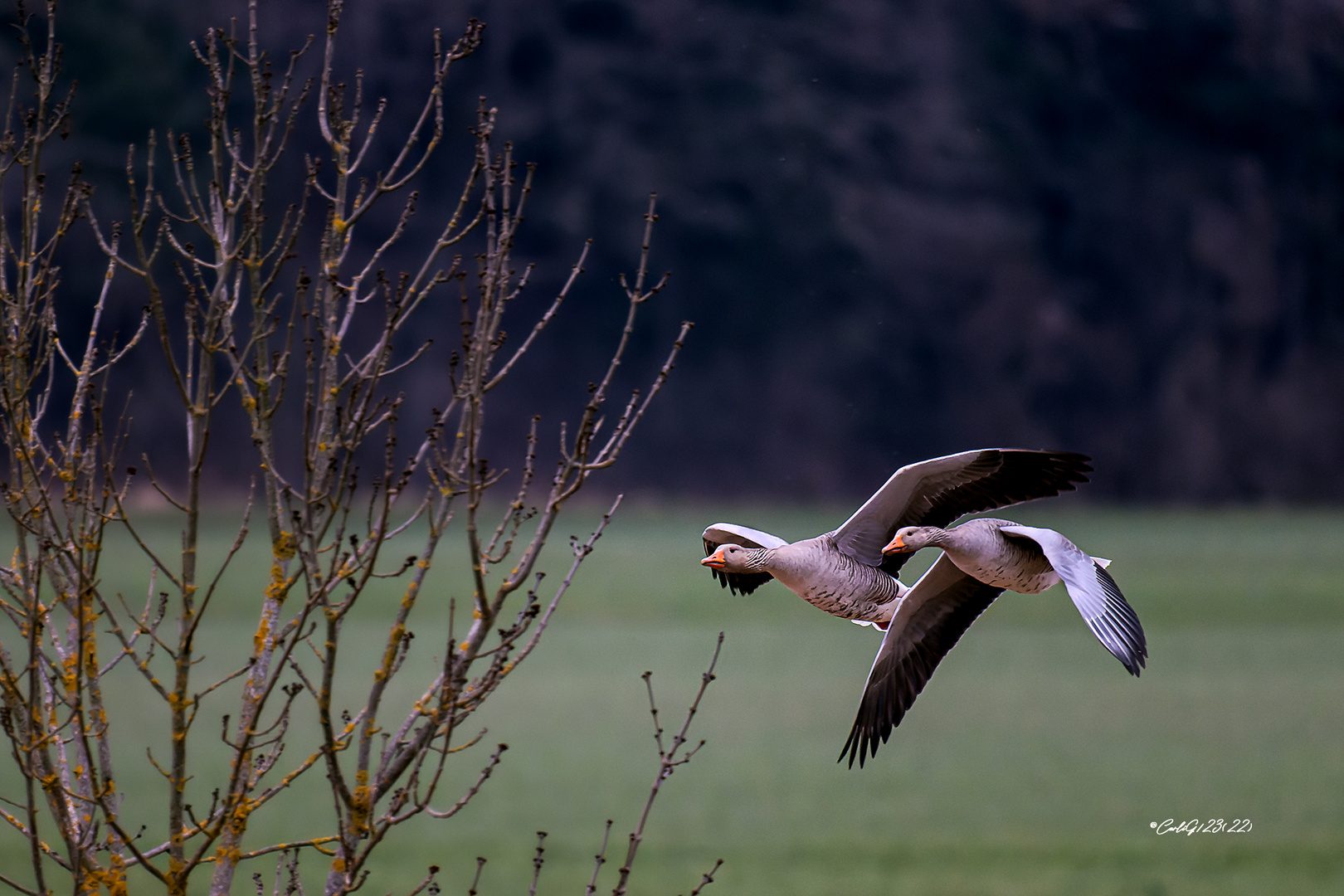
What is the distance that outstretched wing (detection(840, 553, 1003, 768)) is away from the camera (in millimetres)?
1504

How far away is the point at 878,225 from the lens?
18.0 m

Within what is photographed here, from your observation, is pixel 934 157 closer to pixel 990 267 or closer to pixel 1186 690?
pixel 990 267

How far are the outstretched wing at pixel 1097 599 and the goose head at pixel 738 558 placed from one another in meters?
0.29

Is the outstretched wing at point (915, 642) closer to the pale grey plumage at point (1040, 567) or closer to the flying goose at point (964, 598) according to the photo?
the flying goose at point (964, 598)

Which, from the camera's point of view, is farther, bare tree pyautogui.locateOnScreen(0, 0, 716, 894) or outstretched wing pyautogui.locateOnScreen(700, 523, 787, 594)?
bare tree pyautogui.locateOnScreen(0, 0, 716, 894)

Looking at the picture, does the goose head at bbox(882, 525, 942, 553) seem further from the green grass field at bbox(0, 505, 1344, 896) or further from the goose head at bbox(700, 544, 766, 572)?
the green grass field at bbox(0, 505, 1344, 896)

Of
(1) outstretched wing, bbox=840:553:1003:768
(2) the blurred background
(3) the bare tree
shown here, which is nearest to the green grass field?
(2) the blurred background

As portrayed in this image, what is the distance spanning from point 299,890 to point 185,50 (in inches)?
701

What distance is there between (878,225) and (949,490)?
666 inches

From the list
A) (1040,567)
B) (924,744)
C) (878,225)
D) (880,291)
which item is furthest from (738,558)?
(880,291)

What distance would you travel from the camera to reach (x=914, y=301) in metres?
18.4

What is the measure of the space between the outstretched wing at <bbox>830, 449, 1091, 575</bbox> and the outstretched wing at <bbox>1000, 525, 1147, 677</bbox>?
17cm

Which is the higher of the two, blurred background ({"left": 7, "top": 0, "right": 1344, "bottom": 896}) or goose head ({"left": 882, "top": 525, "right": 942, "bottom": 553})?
blurred background ({"left": 7, "top": 0, "right": 1344, "bottom": 896})

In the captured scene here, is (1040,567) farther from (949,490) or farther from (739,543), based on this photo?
(739,543)
